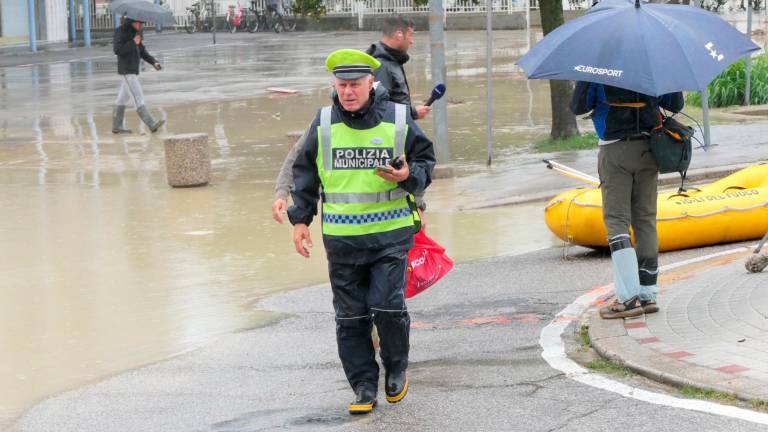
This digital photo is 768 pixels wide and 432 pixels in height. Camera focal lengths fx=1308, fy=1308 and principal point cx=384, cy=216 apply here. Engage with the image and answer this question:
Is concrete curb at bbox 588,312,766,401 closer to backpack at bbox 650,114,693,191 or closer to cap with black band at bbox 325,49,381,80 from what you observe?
backpack at bbox 650,114,693,191

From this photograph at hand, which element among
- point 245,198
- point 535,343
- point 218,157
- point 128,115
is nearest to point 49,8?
point 128,115

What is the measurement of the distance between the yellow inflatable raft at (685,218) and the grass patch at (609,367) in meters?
3.02

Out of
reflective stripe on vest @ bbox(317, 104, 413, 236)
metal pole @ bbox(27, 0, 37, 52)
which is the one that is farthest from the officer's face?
metal pole @ bbox(27, 0, 37, 52)

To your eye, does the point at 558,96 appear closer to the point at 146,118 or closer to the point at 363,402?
the point at 146,118

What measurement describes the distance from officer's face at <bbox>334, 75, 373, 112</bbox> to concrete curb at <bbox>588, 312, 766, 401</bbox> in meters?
1.91

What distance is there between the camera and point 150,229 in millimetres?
12250

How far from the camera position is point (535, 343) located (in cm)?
750

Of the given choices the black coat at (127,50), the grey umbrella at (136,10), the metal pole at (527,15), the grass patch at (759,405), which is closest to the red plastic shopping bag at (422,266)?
the grass patch at (759,405)

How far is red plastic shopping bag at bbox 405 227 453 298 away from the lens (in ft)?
22.7

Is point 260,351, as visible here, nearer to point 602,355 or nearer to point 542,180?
point 602,355

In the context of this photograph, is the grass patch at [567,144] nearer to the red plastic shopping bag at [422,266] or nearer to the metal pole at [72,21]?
the red plastic shopping bag at [422,266]

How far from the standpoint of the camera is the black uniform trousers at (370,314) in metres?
6.29

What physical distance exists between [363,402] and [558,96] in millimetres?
11004

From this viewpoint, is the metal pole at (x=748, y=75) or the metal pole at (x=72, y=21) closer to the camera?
the metal pole at (x=748, y=75)
